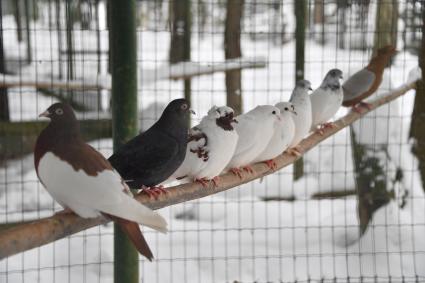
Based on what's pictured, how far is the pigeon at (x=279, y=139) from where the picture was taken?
258 centimetres

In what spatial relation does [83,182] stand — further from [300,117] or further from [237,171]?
[300,117]

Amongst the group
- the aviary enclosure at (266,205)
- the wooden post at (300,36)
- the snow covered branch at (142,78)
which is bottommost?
the aviary enclosure at (266,205)

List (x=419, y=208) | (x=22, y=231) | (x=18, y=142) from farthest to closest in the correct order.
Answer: (x=18, y=142)
(x=419, y=208)
(x=22, y=231)

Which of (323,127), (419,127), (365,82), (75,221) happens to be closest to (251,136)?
(323,127)

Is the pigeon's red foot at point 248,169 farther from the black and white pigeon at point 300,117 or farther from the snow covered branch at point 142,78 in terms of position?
the snow covered branch at point 142,78

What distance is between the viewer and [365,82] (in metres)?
3.74

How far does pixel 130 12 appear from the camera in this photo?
2.33 meters

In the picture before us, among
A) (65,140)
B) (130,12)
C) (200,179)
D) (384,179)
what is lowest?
(384,179)

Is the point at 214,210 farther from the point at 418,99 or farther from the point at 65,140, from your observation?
the point at 65,140

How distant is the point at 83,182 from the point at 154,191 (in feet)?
1.52

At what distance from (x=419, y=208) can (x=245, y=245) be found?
45.7 inches

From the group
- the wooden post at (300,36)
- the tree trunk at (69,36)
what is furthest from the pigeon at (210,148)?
the wooden post at (300,36)

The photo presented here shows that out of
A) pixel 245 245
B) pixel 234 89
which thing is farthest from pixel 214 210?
pixel 234 89

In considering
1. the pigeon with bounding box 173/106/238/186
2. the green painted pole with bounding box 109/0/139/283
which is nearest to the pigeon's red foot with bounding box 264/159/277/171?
the pigeon with bounding box 173/106/238/186
